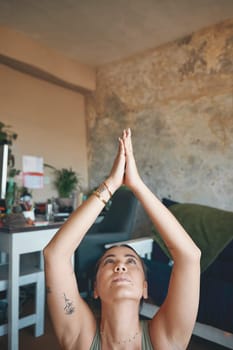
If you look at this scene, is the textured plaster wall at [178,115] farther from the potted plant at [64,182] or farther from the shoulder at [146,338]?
the shoulder at [146,338]

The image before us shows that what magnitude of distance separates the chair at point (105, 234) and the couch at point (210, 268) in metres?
0.39

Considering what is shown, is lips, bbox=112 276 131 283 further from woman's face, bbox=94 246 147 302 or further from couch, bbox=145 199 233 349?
couch, bbox=145 199 233 349

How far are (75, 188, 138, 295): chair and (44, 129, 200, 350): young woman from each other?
5.37 feet

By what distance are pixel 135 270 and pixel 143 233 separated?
2.73 metres

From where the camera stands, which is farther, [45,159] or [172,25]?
[45,159]

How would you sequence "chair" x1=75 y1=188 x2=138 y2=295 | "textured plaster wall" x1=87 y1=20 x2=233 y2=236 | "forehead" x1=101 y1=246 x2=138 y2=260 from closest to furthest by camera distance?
"forehead" x1=101 y1=246 x2=138 y2=260, "chair" x1=75 y1=188 x2=138 y2=295, "textured plaster wall" x1=87 y1=20 x2=233 y2=236

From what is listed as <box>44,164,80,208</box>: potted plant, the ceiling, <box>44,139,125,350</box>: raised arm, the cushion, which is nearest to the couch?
the cushion

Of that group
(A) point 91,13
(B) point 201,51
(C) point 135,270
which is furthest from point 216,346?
(A) point 91,13

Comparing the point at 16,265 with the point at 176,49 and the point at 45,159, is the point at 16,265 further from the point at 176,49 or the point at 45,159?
the point at 176,49

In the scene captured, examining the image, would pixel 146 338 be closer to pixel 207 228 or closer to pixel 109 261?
pixel 109 261

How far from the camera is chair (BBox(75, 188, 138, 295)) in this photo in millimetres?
2588

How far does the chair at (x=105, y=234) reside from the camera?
8.49 ft

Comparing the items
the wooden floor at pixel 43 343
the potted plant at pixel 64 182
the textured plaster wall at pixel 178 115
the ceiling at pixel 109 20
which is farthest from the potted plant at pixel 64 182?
the wooden floor at pixel 43 343

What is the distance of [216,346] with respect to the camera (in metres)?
2.11
